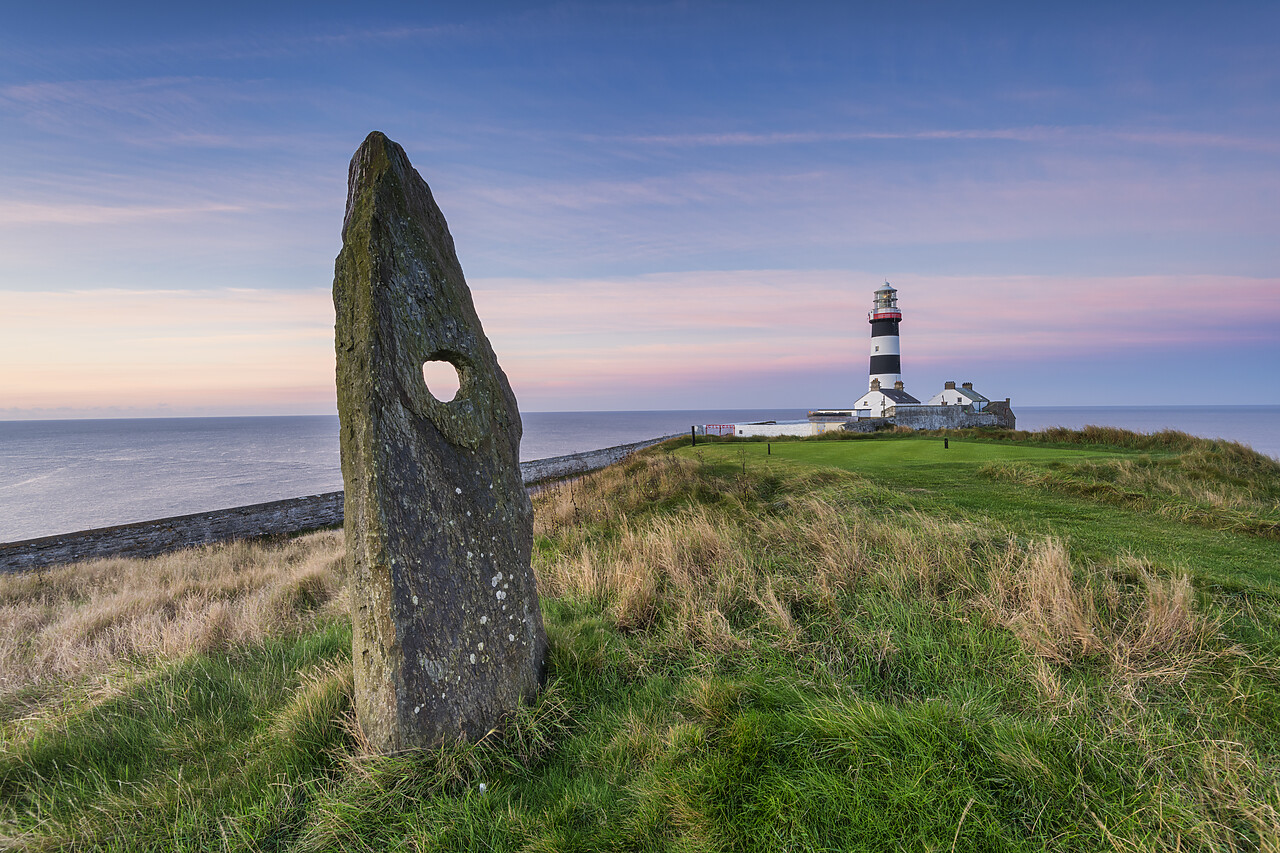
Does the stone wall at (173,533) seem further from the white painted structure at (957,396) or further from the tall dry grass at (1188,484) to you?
the white painted structure at (957,396)

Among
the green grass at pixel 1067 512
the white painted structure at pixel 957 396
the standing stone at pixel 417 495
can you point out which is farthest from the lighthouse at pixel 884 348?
the standing stone at pixel 417 495

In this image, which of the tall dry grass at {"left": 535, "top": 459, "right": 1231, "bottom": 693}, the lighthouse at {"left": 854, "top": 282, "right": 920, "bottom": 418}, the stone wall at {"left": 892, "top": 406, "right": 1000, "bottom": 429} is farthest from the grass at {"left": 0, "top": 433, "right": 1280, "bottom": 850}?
the lighthouse at {"left": 854, "top": 282, "right": 920, "bottom": 418}

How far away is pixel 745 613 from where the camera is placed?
4.76 meters

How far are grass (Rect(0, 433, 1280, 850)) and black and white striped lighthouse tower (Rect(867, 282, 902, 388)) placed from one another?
1806 inches

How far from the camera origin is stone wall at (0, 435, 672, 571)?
43.5ft

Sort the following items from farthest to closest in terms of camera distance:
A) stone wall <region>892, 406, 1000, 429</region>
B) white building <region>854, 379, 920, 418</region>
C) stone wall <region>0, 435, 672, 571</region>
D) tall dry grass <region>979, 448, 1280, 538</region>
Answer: white building <region>854, 379, 920, 418</region>
stone wall <region>892, 406, 1000, 429</region>
stone wall <region>0, 435, 672, 571</region>
tall dry grass <region>979, 448, 1280, 538</region>

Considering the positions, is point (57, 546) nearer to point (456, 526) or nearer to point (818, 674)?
point (456, 526)

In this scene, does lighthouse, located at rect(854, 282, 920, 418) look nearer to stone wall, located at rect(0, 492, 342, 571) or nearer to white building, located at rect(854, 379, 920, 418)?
white building, located at rect(854, 379, 920, 418)

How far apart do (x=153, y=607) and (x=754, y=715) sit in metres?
8.37

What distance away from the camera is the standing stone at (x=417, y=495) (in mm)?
2998

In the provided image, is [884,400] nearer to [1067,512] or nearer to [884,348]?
[884,348]

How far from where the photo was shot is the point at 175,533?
15.3 m

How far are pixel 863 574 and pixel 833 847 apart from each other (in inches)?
133

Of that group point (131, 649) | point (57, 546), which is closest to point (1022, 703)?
point (131, 649)
